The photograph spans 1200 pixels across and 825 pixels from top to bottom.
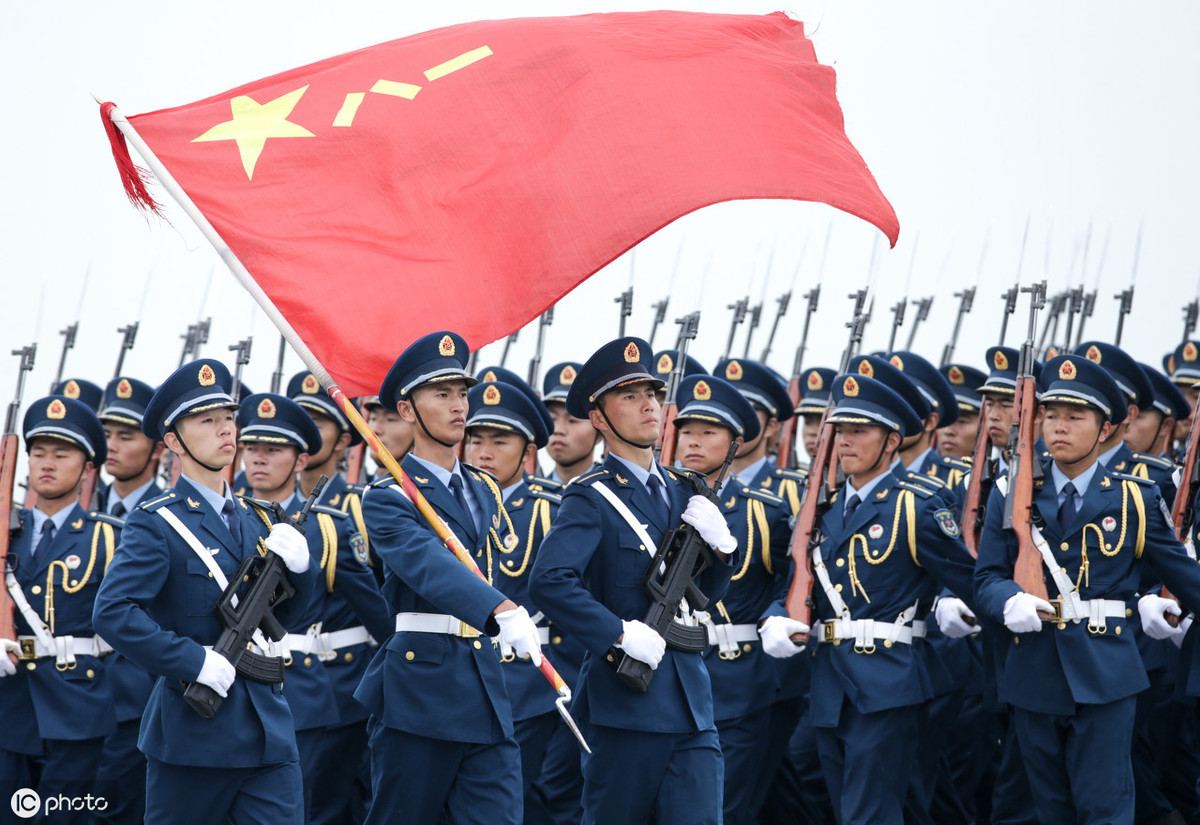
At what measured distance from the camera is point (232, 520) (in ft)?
19.2

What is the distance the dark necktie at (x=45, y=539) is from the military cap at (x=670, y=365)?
359 centimetres

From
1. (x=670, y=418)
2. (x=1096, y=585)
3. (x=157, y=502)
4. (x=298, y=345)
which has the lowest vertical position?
(x=157, y=502)

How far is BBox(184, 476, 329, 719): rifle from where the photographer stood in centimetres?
543

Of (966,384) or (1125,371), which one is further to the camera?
(966,384)

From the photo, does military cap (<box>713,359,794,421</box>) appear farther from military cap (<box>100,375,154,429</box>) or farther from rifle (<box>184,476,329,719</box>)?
rifle (<box>184,476,329,719</box>)

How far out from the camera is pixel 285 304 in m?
5.98

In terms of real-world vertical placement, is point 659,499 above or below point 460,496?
above

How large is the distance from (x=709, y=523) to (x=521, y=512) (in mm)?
2467

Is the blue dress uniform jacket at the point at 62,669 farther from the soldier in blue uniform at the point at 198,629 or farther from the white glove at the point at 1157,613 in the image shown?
the white glove at the point at 1157,613

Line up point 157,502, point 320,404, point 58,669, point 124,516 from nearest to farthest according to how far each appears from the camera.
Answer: point 157,502, point 58,669, point 124,516, point 320,404

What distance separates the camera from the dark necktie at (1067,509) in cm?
717

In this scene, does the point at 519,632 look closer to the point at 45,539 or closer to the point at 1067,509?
the point at 1067,509

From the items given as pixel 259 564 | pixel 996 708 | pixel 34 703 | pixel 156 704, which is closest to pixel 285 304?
pixel 259 564

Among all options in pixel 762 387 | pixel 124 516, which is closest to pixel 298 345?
pixel 124 516
